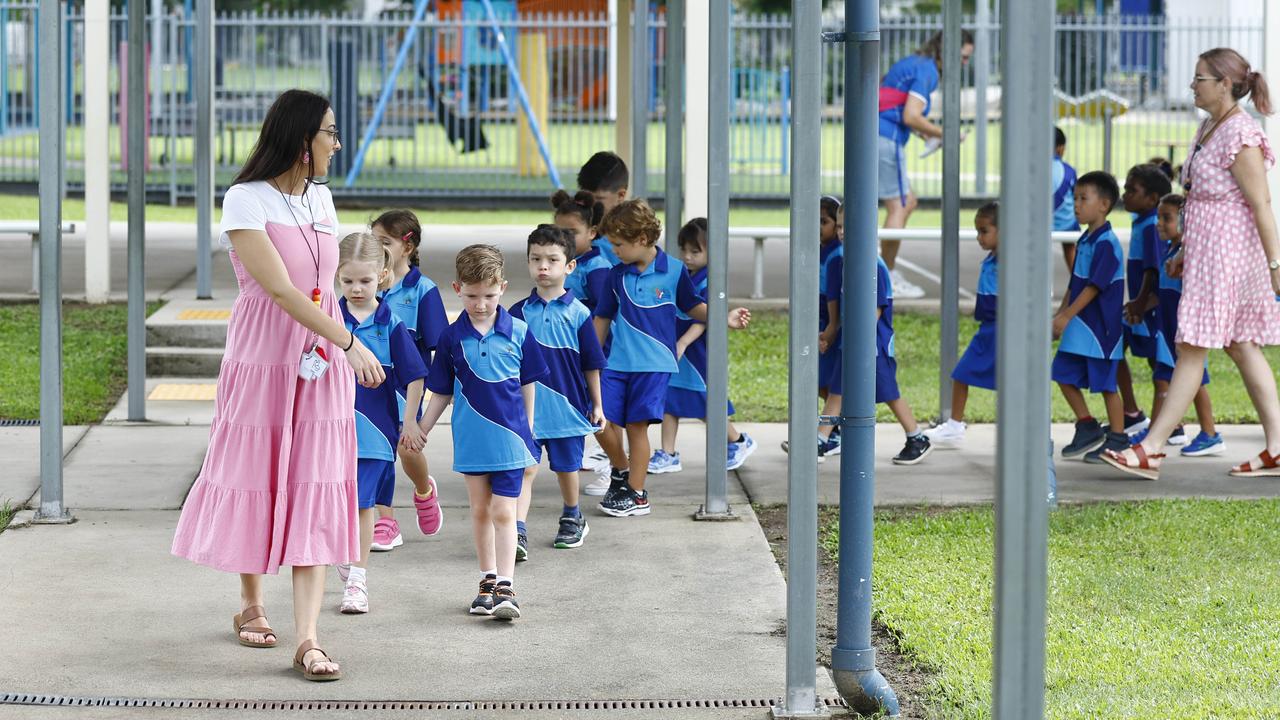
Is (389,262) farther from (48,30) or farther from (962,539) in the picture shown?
(962,539)

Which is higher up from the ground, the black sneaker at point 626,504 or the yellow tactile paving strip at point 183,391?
the yellow tactile paving strip at point 183,391

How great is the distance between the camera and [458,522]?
696cm

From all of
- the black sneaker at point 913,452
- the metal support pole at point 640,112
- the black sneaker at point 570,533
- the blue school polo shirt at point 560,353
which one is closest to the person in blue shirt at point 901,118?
the metal support pole at point 640,112

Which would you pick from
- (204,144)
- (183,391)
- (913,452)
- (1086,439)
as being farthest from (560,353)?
(204,144)

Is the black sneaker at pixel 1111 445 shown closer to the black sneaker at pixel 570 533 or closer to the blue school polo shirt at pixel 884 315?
the blue school polo shirt at pixel 884 315

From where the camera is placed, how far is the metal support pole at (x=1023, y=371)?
2.95 metres

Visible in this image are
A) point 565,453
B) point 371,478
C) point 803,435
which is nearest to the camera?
point 803,435

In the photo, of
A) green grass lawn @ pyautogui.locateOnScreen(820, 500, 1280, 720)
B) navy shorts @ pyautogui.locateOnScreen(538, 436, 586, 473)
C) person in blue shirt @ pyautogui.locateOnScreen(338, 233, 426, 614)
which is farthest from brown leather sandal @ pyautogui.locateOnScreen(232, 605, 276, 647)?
green grass lawn @ pyautogui.locateOnScreen(820, 500, 1280, 720)

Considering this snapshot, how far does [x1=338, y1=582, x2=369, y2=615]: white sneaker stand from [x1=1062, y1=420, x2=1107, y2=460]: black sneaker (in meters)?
3.98

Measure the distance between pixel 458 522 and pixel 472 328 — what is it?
151 cm

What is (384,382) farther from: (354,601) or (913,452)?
(913,452)

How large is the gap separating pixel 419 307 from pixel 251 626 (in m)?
1.30

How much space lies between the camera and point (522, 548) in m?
6.33

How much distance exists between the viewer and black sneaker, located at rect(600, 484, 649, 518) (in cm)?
706
